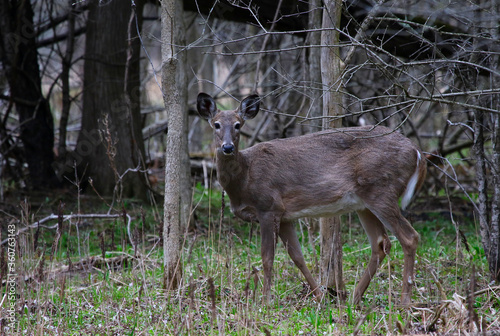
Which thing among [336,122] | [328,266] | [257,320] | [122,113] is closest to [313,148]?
[336,122]

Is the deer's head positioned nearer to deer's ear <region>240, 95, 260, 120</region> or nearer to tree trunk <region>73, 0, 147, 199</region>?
deer's ear <region>240, 95, 260, 120</region>

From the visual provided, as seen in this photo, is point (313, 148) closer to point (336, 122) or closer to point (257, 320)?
point (336, 122)

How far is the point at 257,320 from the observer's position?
4805 millimetres

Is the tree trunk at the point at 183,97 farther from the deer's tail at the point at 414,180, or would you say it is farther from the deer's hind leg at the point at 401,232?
the deer's tail at the point at 414,180

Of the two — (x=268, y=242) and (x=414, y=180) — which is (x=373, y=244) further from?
(x=268, y=242)

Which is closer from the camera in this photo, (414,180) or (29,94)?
(414,180)

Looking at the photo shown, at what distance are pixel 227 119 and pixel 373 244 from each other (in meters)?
1.98

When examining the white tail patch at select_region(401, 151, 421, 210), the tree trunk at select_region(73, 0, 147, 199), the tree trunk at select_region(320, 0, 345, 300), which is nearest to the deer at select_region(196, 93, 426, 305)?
the white tail patch at select_region(401, 151, 421, 210)

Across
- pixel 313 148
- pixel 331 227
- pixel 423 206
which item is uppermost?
pixel 313 148

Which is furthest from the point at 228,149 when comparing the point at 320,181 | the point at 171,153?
the point at 320,181

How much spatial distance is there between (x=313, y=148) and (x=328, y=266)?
4.06 feet

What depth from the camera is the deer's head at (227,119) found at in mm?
5871

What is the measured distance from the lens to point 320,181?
5941mm


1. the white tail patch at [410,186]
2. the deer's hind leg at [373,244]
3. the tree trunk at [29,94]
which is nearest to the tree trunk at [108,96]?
the tree trunk at [29,94]
